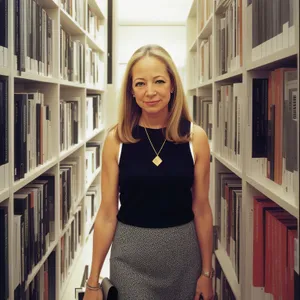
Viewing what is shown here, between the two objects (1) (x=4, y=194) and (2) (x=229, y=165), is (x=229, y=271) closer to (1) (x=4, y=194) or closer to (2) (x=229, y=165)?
(2) (x=229, y=165)

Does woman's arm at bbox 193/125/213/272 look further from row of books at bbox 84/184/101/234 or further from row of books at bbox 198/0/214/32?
row of books at bbox 84/184/101/234

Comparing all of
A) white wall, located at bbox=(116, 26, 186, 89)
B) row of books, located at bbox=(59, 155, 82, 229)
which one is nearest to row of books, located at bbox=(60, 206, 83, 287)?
row of books, located at bbox=(59, 155, 82, 229)

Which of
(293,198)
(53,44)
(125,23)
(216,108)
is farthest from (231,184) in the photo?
(125,23)

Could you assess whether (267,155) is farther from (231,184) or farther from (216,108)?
(216,108)

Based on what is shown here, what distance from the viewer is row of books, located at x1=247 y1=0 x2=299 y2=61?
1.00 meters

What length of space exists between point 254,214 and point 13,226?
790 mm

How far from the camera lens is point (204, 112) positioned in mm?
2791

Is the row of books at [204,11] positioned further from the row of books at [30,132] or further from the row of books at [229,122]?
the row of books at [30,132]

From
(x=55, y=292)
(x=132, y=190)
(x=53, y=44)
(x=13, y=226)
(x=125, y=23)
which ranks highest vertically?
(x=125, y=23)

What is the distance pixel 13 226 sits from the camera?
137 centimetres

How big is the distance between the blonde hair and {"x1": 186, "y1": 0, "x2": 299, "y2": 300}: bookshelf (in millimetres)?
217

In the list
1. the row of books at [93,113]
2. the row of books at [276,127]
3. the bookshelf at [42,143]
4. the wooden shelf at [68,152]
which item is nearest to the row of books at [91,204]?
the bookshelf at [42,143]

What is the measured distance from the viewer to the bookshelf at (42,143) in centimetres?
130

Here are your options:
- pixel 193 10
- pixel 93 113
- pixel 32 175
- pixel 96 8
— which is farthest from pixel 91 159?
pixel 32 175
